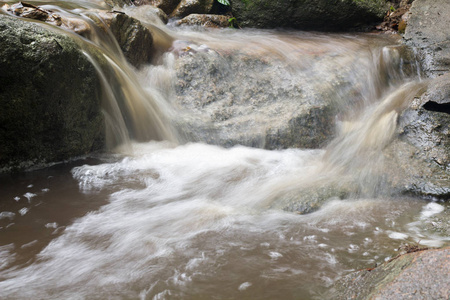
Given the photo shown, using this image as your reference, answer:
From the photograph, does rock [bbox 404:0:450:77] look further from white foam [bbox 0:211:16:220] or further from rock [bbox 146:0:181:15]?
white foam [bbox 0:211:16:220]

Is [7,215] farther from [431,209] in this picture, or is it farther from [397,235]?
[431,209]

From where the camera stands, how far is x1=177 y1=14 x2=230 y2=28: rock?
8.54 m

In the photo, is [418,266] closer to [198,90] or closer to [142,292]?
[142,292]

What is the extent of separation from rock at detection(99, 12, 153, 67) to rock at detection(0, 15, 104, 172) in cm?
157

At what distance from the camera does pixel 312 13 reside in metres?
8.33

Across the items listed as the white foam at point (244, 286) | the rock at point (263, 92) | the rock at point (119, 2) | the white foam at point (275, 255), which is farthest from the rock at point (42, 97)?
the rock at point (119, 2)

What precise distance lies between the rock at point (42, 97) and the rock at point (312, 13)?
5.15m

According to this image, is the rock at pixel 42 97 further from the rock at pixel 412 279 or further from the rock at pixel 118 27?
the rock at pixel 412 279

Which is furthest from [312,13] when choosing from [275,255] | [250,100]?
[275,255]

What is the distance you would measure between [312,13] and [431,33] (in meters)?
2.65

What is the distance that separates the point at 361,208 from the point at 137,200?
217 cm

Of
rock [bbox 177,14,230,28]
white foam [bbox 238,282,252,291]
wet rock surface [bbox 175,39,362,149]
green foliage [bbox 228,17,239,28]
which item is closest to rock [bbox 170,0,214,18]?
rock [bbox 177,14,230,28]

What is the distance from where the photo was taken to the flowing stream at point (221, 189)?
2.45 metres

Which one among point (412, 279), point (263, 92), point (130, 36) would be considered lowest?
point (412, 279)
